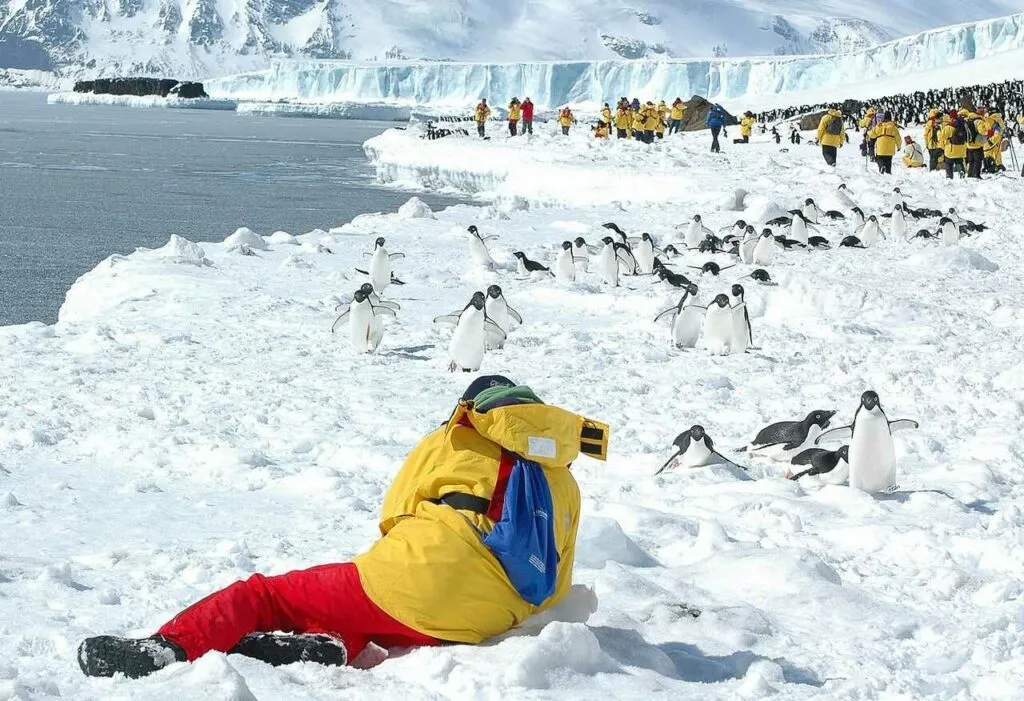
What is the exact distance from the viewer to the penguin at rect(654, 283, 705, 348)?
8.01 meters

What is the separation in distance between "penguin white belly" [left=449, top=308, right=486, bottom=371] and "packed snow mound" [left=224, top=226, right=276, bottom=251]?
5.65 metres

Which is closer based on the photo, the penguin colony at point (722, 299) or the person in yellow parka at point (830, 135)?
the penguin colony at point (722, 299)

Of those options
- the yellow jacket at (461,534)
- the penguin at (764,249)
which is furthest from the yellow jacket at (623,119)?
the yellow jacket at (461,534)

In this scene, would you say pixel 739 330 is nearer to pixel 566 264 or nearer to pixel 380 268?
pixel 566 264

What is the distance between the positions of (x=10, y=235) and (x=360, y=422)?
42.4ft

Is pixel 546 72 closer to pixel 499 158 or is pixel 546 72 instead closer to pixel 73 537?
pixel 499 158

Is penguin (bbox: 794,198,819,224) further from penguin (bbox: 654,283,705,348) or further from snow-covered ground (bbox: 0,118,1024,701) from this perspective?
penguin (bbox: 654,283,705,348)

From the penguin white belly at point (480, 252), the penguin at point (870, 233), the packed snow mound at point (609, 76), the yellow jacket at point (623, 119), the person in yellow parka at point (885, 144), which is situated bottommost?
the penguin white belly at point (480, 252)

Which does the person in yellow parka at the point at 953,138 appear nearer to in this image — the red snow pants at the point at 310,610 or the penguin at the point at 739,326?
the penguin at the point at 739,326

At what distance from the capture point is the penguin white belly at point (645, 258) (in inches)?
450

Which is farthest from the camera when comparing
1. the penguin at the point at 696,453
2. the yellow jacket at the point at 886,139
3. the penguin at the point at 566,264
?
the yellow jacket at the point at 886,139

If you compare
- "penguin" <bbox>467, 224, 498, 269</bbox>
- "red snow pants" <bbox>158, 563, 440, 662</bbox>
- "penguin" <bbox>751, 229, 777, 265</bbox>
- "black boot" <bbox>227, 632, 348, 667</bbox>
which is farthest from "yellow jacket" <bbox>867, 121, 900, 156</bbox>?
"black boot" <bbox>227, 632, 348, 667</bbox>

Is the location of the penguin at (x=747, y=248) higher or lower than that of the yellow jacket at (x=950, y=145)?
lower

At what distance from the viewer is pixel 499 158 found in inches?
945
